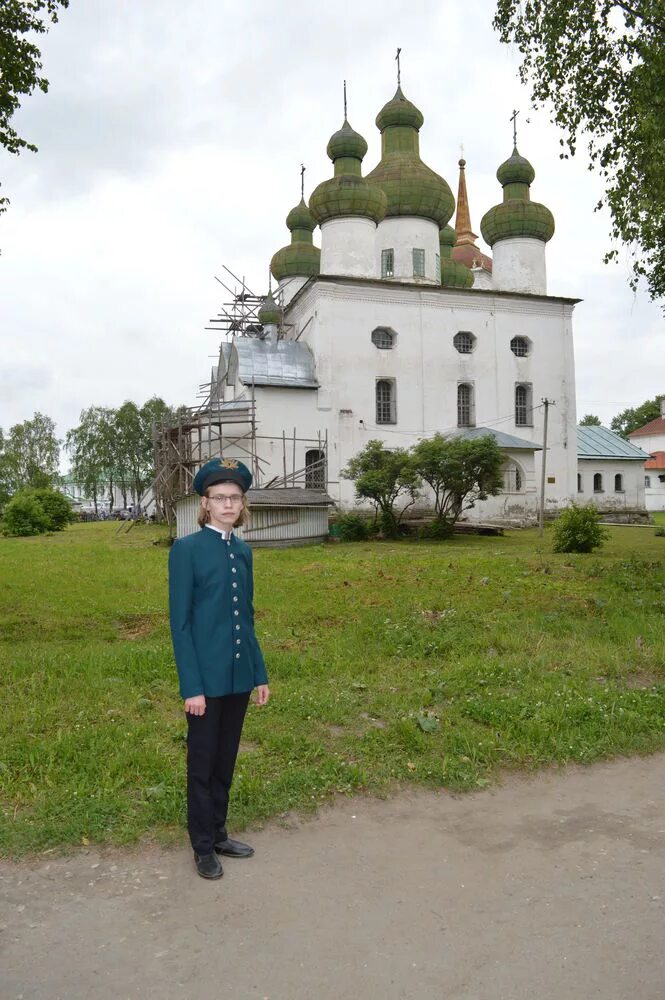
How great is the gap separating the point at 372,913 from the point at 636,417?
81199 mm

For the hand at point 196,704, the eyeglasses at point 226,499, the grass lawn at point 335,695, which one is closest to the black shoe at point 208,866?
the grass lawn at point 335,695

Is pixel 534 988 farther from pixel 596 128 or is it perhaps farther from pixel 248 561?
pixel 596 128

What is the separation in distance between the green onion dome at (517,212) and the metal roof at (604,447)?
10.1 m

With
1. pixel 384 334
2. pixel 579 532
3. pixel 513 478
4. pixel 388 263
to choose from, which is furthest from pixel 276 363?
pixel 579 532

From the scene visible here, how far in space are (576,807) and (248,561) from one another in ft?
7.63

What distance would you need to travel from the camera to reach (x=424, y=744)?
16.9ft

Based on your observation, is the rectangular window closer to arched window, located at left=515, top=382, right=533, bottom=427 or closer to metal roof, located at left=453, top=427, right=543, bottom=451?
arched window, located at left=515, top=382, right=533, bottom=427

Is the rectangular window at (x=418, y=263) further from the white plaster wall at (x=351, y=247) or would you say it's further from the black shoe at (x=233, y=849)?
the black shoe at (x=233, y=849)

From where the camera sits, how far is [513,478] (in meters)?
31.3

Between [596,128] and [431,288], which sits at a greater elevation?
[431,288]

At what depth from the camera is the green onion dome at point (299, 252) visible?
1492 inches

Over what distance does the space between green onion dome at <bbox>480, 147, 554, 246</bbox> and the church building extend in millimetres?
63

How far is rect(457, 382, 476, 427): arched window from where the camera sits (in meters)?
32.5

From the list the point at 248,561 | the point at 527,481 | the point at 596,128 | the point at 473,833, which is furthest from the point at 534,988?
the point at 527,481
